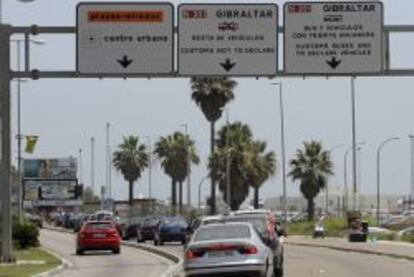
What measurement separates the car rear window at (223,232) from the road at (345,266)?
21.3ft

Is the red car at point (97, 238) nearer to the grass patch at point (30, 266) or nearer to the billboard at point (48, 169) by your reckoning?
the grass patch at point (30, 266)

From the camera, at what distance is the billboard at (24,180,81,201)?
126125mm

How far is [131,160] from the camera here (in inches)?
5261

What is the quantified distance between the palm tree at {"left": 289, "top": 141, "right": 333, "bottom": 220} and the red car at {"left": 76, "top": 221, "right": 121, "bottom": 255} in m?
50.2

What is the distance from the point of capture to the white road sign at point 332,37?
31.5m

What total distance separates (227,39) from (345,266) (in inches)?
343

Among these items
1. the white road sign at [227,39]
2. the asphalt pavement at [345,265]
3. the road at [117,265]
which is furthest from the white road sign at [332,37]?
the road at [117,265]

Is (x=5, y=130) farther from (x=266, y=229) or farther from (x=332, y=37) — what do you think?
(x=266, y=229)

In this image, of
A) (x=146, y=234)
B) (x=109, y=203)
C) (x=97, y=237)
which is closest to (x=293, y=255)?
(x=97, y=237)

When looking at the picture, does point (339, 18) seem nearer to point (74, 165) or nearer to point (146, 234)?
point (146, 234)

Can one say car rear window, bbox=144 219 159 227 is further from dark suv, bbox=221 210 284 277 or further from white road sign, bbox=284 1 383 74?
dark suv, bbox=221 210 284 277

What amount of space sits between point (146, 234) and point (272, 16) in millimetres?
36984

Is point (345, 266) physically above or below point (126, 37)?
below

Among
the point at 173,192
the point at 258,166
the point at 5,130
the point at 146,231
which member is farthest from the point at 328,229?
the point at 5,130
